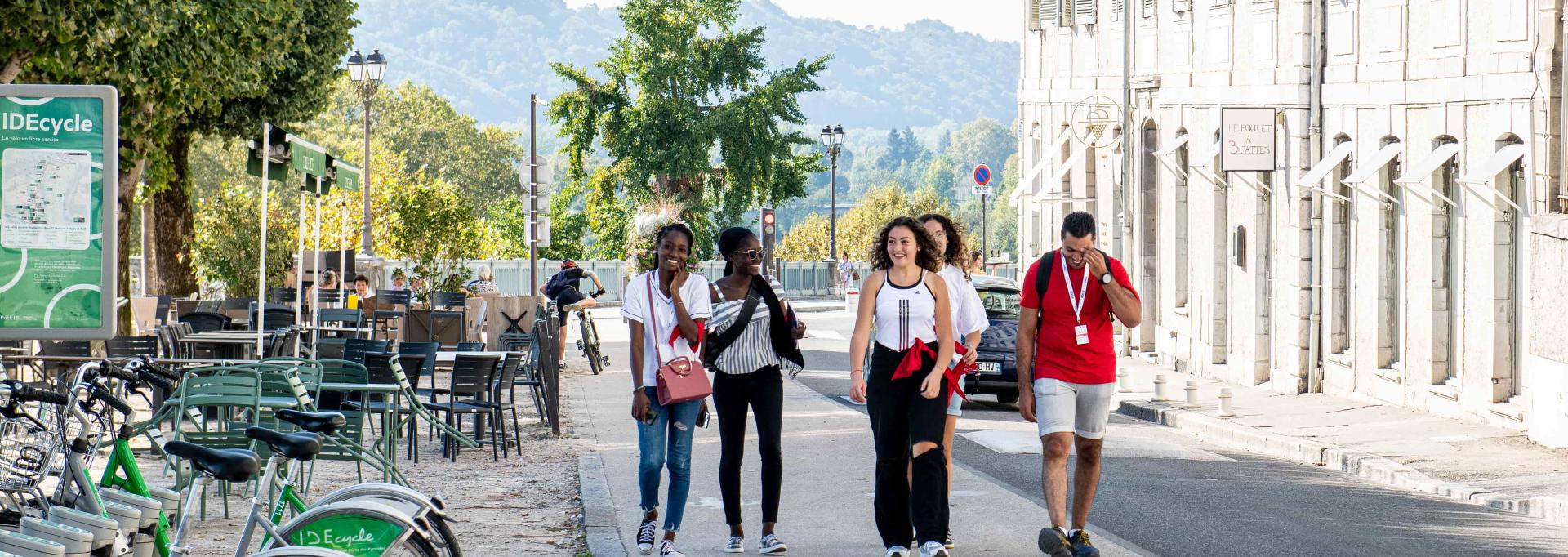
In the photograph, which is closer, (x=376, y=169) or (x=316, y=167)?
(x=316, y=167)

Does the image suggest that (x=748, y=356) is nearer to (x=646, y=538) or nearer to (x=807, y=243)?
(x=646, y=538)

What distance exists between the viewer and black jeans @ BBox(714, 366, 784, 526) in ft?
27.7

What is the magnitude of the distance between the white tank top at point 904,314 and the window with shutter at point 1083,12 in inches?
962

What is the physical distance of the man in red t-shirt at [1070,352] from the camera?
8.38 metres

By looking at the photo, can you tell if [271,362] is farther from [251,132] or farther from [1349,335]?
[251,132]

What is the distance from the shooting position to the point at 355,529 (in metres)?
5.86

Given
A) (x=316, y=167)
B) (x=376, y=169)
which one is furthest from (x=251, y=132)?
(x=376, y=169)

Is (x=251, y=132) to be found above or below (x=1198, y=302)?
above

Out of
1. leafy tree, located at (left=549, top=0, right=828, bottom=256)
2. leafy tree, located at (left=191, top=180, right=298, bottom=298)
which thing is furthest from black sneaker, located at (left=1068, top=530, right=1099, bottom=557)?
leafy tree, located at (left=549, top=0, right=828, bottom=256)

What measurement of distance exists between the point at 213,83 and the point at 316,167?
382 centimetres

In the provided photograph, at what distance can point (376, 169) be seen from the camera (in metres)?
46.0

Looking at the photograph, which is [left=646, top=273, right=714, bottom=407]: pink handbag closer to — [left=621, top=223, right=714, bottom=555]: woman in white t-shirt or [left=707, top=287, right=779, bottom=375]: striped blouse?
[left=621, top=223, right=714, bottom=555]: woman in white t-shirt

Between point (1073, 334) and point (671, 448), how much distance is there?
1.98 meters

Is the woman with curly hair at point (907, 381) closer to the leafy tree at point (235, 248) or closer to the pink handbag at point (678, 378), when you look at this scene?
the pink handbag at point (678, 378)
